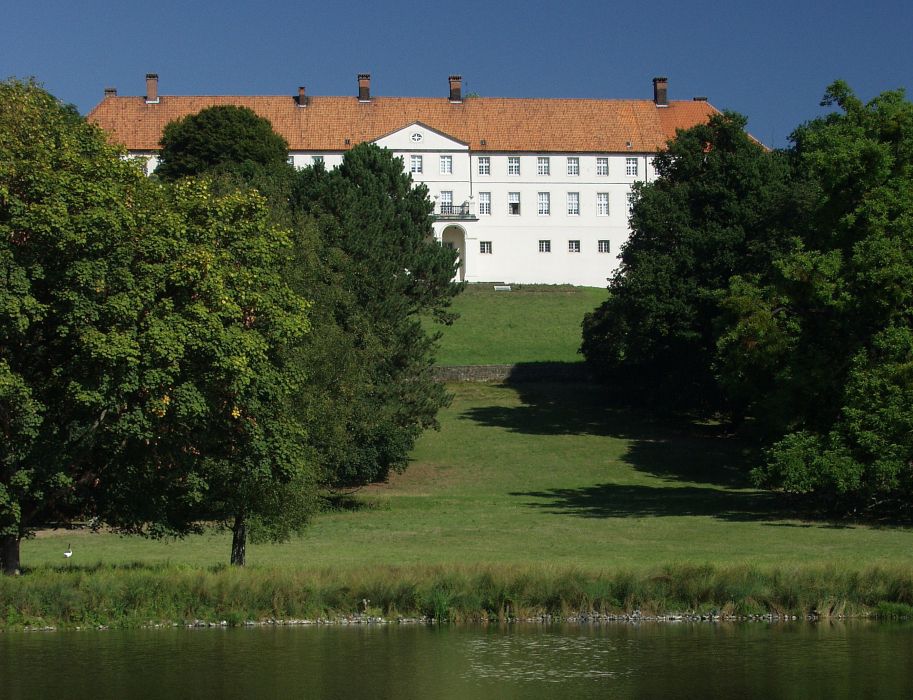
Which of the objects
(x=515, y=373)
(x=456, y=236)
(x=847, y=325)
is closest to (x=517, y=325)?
(x=515, y=373)

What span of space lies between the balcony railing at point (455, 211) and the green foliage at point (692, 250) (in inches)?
1725

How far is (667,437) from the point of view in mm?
63781

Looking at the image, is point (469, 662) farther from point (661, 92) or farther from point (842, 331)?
point (661, 92)

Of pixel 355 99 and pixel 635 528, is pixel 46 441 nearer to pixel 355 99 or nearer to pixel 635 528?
pixel 635 528

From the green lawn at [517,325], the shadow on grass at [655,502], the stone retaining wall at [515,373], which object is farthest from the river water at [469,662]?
the green lawn at [517,325]

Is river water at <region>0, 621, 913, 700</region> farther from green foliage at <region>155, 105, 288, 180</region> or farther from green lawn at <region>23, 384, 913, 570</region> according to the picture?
green foliage at <region>155, 105, 288, 180</region>

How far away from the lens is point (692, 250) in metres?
60.1

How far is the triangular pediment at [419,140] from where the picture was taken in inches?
4119

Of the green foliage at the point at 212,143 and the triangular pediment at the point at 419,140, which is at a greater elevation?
the triangular pediment at the point at 419,140

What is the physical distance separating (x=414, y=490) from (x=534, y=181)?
2400 inches

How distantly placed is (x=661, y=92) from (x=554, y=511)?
75.5 m

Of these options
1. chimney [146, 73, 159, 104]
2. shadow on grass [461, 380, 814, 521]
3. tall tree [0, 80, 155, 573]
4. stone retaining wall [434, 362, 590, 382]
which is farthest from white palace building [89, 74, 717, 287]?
tall tree [0, 80, 155, 573]

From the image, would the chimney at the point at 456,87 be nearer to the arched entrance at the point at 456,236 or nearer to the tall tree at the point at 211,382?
the arched entrance at the point at 456,236

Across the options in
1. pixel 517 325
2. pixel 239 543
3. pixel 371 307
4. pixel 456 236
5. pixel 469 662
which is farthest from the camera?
pixel 456 236
